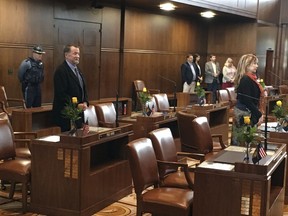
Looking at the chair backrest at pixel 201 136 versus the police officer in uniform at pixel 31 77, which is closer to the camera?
the chair backrest at pixel 201 136

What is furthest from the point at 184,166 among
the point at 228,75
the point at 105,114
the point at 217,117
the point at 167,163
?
the point at 228,75

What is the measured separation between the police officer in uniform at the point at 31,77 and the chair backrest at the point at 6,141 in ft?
9.98

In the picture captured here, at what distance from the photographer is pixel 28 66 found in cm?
724

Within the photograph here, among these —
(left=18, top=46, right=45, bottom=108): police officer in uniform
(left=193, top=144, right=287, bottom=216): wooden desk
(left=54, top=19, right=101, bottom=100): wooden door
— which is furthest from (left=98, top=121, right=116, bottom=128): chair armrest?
(left=54, top=19, right=101, bottom=100): wooden door

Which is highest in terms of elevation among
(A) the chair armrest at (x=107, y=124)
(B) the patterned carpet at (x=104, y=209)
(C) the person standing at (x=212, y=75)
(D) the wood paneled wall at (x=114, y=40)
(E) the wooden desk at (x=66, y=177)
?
(D) the wood paneled wall at (x=114, y=40)

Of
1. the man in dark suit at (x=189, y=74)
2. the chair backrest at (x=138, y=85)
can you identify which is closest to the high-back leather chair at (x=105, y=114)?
the chair backrest at (x=138, y=85)

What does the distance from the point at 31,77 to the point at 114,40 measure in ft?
11.3

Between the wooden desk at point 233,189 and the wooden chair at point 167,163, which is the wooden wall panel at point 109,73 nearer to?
the wooden chair at point 167,163

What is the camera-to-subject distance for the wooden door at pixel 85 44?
8.88 m

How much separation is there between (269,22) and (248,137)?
11167mm

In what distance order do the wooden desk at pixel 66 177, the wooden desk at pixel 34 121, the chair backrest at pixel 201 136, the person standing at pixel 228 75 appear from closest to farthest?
1. the wooden desk at pixel 66 177
2. the chair backrest at pixel 201 136
3. the wooden desk at pixel 34 121
4. the person standing at pixel 228 75

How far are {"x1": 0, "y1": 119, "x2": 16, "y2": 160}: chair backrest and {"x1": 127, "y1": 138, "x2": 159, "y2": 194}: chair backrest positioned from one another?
4.75 ft

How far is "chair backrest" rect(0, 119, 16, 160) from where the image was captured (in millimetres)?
4219

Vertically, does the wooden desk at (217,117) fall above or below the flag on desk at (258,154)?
below
